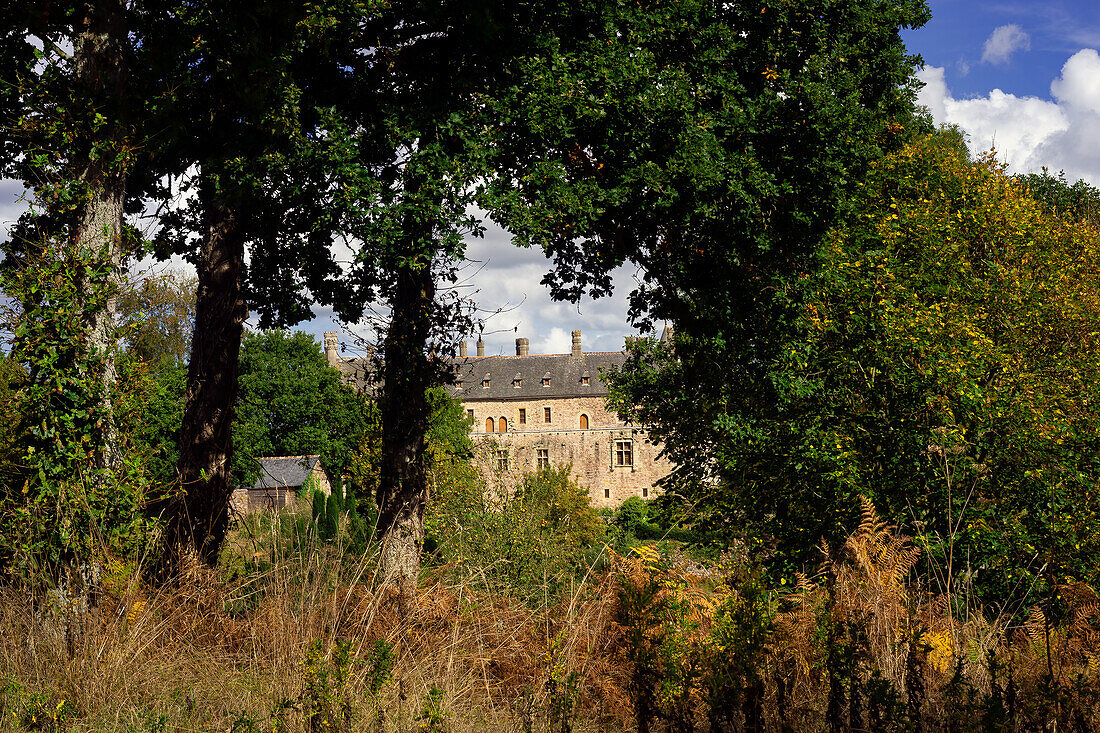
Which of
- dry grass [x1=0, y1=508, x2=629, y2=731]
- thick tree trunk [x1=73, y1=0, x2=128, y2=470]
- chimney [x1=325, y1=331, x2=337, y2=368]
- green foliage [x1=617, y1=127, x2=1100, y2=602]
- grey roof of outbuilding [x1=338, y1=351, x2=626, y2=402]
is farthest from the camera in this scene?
chimney [x1=325, y1=331, x2=337, y2=368]

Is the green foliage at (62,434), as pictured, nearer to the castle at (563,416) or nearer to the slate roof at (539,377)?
the castle at (563,416)

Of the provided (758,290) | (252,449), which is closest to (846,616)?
(758,290)

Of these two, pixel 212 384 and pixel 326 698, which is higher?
pixel 212 384

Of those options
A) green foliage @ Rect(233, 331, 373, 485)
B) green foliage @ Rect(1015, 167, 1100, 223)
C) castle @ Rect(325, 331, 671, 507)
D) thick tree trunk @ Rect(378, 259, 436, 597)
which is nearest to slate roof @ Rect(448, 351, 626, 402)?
castle @ Rect(325, 331, 671, 507)

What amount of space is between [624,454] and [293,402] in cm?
2101

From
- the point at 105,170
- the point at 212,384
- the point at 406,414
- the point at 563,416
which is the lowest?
the point at 563,416

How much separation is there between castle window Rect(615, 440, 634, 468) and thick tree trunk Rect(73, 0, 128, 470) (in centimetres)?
4717

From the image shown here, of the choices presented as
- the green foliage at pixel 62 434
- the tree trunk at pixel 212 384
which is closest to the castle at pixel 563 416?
the tree trunk at pixel 212 384

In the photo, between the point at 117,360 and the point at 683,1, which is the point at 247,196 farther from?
the point at 683,1

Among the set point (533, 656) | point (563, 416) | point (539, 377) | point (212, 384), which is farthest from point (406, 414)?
point (539, 377)

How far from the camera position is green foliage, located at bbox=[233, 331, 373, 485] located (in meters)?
41.5

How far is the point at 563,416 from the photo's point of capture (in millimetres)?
60969

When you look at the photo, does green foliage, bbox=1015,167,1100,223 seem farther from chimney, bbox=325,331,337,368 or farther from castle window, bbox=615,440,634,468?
chimney, bbox=325,331,337,368

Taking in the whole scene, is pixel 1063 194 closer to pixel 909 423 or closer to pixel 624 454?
pixel 909 423
